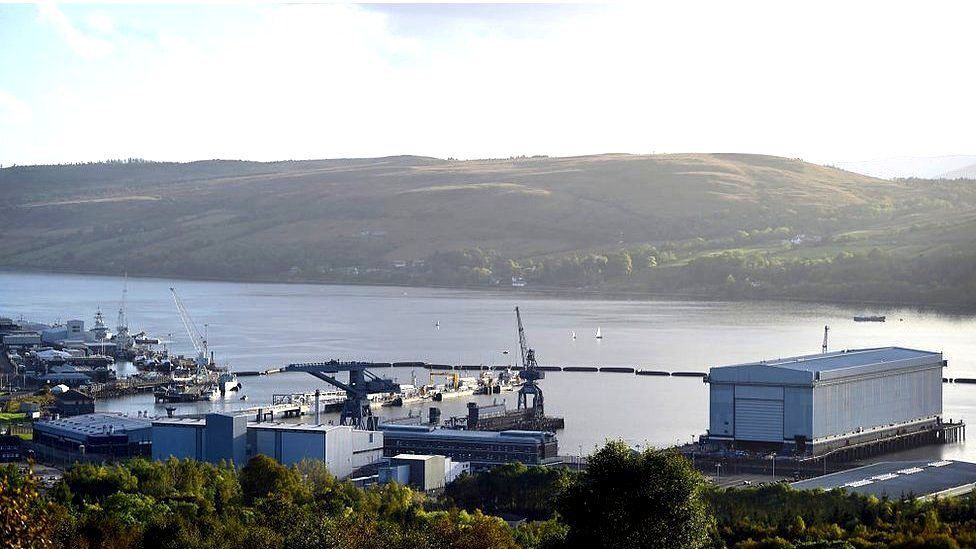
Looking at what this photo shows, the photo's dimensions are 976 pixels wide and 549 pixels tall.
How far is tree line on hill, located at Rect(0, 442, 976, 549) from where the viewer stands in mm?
8297

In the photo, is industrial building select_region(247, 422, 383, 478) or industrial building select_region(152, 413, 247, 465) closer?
industrial building select_region(247, 422, 383, 478)

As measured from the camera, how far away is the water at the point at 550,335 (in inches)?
931

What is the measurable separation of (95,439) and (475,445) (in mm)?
4057

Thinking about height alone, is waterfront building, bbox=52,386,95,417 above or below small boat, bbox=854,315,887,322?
below

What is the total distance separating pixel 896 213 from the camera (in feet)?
206

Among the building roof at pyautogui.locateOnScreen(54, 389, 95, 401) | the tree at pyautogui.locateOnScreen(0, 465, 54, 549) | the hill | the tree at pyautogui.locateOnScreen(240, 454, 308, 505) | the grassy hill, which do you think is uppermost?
the hill

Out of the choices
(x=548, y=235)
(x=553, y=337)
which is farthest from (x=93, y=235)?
(x=553, y=337)

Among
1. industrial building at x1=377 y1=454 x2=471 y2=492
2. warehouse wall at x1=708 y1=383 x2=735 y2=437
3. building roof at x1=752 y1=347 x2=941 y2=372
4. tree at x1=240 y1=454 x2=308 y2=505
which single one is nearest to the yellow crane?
building roof at x1=752 y1=347 x2=941 y2=372

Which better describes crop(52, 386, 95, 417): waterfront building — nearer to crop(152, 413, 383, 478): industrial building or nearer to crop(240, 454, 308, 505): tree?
crop(152, 413, 383, 478): industrial building

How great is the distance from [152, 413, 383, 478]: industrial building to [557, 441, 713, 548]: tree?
7.88m

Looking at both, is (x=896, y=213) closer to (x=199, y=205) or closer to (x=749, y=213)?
(x=749, y=213)

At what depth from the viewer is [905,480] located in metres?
14.3

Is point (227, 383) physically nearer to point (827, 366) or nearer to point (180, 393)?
point (180, 393)

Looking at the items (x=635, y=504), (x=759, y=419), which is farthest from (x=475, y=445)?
(x=635, y=504)
